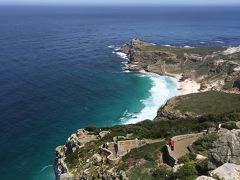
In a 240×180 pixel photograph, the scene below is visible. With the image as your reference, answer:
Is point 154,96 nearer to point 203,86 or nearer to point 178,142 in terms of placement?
point 203,86

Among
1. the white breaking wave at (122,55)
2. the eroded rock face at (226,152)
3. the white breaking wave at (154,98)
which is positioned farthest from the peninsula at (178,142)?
the white breaking wave at (122,55)

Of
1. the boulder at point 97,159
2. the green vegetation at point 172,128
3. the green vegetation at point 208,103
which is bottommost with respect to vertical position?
the green vegetation at point 208,103

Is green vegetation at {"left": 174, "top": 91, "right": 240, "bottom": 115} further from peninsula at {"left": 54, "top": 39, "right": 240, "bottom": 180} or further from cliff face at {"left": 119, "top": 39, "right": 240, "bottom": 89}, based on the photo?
cliff face at {"left": 119, "top": 39, "right": 240, "bottom": 89}

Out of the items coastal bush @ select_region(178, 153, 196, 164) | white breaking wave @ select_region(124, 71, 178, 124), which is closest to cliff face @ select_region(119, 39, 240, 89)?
white breaking wave @ select_region(124, 71, 178, 124)

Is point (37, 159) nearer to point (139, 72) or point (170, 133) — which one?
point (170, 133)

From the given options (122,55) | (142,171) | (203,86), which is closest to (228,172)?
(142,171)

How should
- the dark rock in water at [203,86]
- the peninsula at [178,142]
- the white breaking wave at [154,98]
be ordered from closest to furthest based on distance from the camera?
1. the peninsula at [178,142]
2. the white breaking wave at [154,98]
3. the dark rock in water at [203,86]

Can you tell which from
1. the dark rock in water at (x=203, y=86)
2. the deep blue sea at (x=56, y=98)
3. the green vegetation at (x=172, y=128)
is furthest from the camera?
the dark rock in water at (x=203, y=86)

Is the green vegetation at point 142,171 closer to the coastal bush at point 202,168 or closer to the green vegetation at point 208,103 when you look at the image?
the coastal bush at point 202,168
